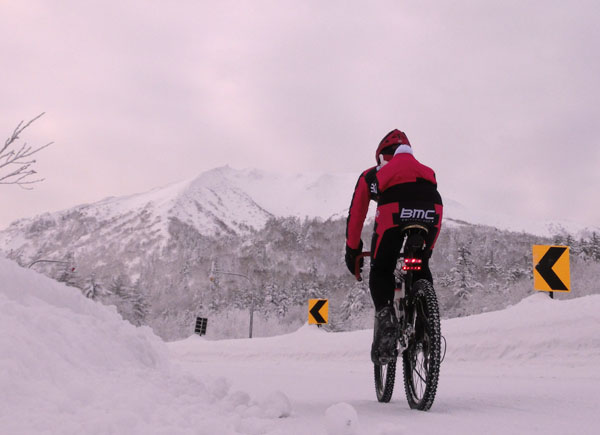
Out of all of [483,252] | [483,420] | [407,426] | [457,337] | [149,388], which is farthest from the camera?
[483,252]

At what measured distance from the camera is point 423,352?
122 inches

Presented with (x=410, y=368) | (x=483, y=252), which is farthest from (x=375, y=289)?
(x=483, y=252)

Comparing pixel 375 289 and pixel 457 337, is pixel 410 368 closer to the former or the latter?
pixel 375 289

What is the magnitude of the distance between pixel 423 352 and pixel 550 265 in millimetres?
5680

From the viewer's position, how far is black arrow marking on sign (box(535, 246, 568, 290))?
770cm

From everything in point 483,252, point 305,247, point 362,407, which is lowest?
point 362,407

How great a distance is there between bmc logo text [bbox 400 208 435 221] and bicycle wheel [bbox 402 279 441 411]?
17.0 inches

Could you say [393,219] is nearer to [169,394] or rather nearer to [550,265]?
[169,394]

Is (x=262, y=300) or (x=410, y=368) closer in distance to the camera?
(x=410, y=368)

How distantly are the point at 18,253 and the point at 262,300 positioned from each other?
6774 cm

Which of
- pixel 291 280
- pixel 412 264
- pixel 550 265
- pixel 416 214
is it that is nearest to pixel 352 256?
pixel 412 264

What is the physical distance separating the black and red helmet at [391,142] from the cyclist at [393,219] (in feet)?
0.30

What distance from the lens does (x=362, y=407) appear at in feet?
10.9

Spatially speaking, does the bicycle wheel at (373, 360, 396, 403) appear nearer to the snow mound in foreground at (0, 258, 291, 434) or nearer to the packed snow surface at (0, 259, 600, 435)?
the packed snow surface at (0, 259, 600, 435)
